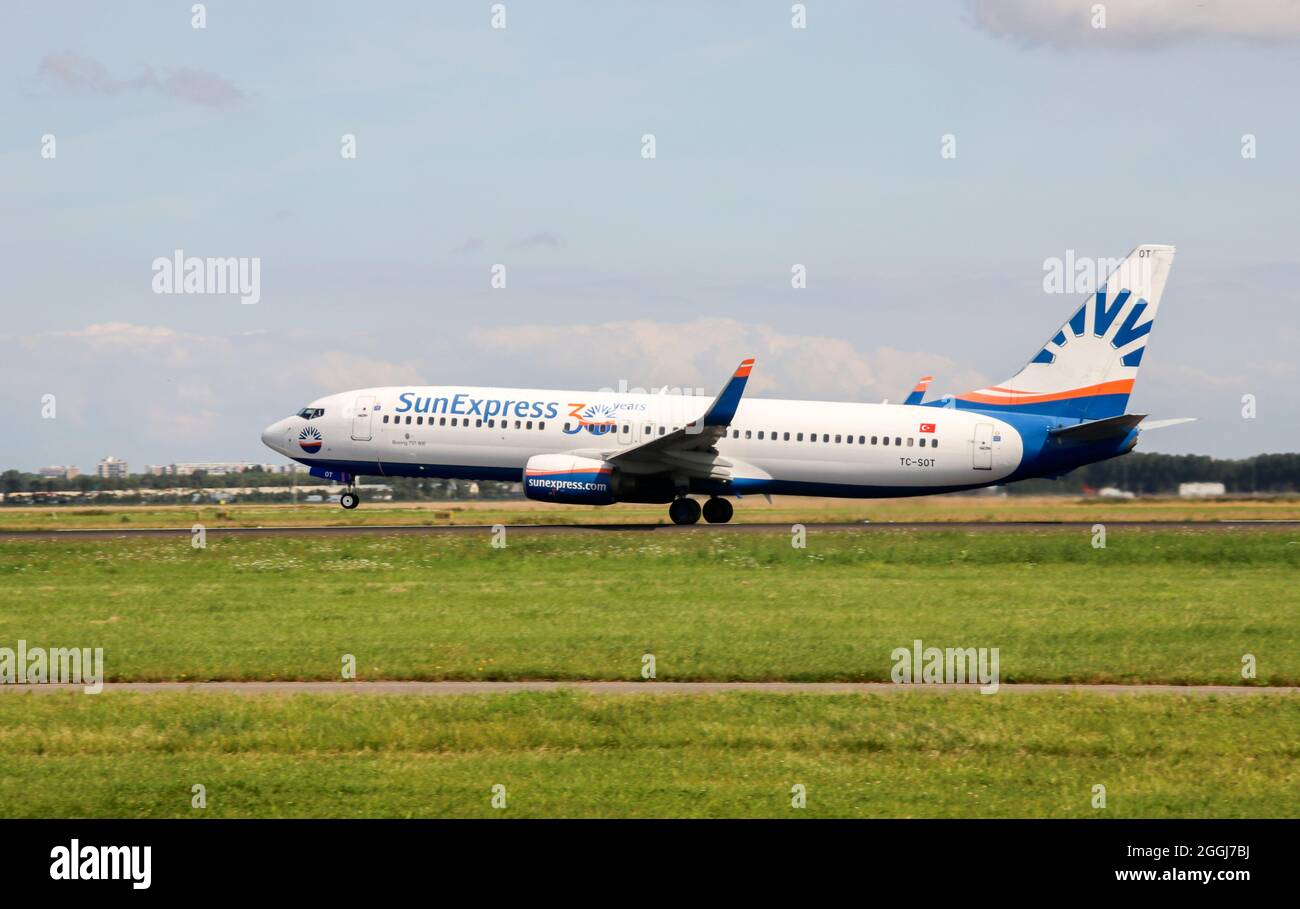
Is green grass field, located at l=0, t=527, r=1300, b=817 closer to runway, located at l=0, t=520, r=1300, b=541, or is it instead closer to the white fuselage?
runway, located at l=0, t=520, r=1300, b=541

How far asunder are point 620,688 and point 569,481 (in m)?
26.4

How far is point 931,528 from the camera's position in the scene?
141ft

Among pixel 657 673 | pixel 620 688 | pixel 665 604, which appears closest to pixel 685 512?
pixel 665 604

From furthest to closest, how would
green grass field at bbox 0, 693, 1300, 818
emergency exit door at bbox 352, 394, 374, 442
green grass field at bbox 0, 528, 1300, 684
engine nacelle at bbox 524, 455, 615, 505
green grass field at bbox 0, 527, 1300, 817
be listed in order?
1. emergency exit door at bbox 352, 394, 374, 442
2. engine nacelle at bbox 524, 455, 615, 505
3. green grass field at bbox 0, 528, 1300, 684
4. green grass field at bbox 0, 527, 1300, 817
5. green grass field at bbox 0, 693, 1300, 818

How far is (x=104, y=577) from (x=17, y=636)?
9.85m

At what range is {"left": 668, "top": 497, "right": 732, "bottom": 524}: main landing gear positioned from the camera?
47.3 meters

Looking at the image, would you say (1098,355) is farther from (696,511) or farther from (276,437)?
(276,437)

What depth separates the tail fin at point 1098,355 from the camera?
48.6 metres

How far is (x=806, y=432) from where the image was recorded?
4747 cm

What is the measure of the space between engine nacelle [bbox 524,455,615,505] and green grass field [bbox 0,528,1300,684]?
14.4 ft

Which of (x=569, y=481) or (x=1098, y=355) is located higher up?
(x=1098, y=355)

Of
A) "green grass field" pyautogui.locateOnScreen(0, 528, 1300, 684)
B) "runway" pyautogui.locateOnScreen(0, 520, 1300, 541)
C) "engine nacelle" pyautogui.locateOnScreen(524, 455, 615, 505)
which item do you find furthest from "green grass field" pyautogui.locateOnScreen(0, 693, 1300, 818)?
"engine nacelle" pyautogui.locateOnScreen(524, 455, 615, 505)
